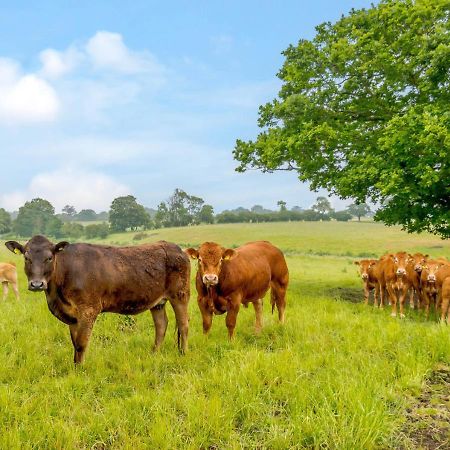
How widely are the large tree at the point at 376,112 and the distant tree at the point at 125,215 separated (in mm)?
96189

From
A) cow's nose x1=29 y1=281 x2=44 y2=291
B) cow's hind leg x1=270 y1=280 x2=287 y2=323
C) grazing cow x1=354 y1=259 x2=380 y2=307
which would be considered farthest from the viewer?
grazing cow x1=354 y1=259 x2=380 y2=307

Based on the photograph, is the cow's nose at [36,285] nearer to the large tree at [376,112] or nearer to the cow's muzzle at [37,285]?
the cow's muzzle at [37,285]

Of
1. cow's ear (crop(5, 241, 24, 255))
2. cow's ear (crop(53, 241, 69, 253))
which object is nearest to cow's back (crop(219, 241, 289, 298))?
cow's ear (crop(53, 241, 69, 253))

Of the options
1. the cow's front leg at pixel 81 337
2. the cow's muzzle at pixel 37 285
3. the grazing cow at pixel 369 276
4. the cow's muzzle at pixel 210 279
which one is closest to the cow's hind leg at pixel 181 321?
the cow's muzzle at pixel 210 279

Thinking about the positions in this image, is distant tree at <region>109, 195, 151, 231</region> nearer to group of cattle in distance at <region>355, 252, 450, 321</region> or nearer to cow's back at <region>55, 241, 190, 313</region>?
group of cattle in distance at <region>355, 252, 450, 321</region>

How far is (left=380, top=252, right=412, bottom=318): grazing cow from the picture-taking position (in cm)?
1171

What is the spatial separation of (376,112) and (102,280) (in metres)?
13.2

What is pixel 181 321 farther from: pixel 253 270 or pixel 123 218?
pixel 123 218

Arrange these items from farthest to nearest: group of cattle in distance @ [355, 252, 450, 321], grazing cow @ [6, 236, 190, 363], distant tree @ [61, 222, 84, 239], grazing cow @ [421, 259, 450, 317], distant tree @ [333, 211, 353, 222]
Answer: distant tree @ [333, 211, 353, 222]
distant tree @ [61, 222, 84, 239]
group of cattle in distance @ [355, 252, 450, 321]
grazing cow @ [421, 259, 450, 317]
grazing cow @ [6, 236, 190, 363]

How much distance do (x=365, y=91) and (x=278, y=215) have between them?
10151cm

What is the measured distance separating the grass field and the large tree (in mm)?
6670

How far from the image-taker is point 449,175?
510 inches

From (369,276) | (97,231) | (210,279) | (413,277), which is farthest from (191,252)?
(97,231)

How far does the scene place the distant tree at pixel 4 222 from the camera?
352ft
